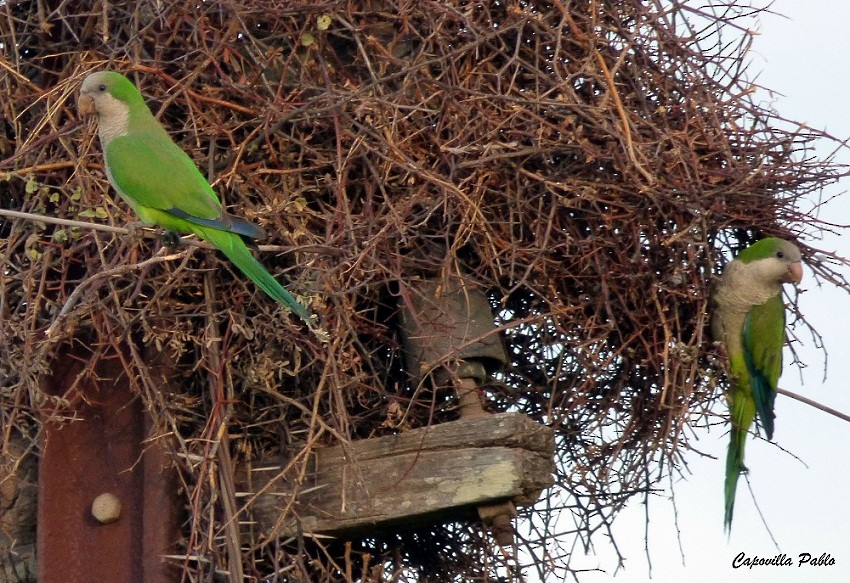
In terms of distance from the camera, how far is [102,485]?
263 cm

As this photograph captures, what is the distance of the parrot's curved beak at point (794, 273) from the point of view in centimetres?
292

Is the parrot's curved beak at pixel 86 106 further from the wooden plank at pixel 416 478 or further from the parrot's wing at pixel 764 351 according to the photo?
the parrot's wing at pixel 764 351

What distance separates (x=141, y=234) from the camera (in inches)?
101

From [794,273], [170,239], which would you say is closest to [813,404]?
[794,273]

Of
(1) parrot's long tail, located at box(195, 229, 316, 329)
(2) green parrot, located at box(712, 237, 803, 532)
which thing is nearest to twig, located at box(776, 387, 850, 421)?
(2) green parrot, located at box(712, 237, 803, 532)

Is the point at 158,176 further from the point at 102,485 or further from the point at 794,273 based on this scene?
the point at 794,273

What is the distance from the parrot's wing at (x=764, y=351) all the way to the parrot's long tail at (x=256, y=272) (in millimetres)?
1465

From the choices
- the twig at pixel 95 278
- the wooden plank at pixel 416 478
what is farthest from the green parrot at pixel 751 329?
the twig at pixel 95 278

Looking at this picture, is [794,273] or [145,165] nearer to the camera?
[145,165]

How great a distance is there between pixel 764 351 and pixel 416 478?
4.41ft

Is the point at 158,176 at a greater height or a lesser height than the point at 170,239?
greater

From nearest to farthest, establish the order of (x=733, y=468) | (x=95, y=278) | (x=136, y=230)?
(x=95, y=278) → (x=136, y=230) → (x=733, y=468)

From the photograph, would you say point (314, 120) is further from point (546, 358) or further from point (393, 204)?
point (546, 358)

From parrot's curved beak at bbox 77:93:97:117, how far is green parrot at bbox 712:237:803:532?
5.97 feet
